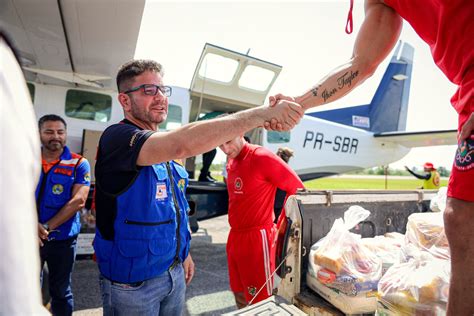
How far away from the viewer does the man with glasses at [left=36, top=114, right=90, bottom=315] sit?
286cm

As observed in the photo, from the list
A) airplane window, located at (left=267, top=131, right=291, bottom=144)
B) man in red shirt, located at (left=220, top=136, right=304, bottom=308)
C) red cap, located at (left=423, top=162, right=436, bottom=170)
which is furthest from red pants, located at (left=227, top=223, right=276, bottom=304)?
red cap, located at (left=423, top=162, right=436, bottom=170)

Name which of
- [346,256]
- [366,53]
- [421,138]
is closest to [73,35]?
[366,53]

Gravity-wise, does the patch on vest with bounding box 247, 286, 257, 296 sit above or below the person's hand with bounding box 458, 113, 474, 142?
below

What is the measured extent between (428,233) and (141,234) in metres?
1.48

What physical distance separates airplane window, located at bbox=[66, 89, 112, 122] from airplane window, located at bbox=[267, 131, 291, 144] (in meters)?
3.93

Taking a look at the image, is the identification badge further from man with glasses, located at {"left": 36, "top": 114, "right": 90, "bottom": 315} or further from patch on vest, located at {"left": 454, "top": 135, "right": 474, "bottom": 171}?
man with glasses, located at {"left": 36, "top": 114, "right": 90, "bottom": 315}

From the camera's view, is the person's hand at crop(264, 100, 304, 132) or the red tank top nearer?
the red tank top

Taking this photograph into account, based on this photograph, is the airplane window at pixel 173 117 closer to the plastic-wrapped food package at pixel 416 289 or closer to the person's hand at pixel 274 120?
the person's hand at pixel 274 120

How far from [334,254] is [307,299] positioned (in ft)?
0.94

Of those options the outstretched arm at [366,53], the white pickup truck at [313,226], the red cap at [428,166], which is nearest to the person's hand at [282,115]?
the outstretched arm at [366,53]

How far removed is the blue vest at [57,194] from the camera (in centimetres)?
293

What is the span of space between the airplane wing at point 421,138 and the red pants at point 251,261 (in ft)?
31.4

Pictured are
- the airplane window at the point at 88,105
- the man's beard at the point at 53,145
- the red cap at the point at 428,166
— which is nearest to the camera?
Answer: the man's beard at the point at 53,145

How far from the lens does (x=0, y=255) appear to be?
18.1 inches
